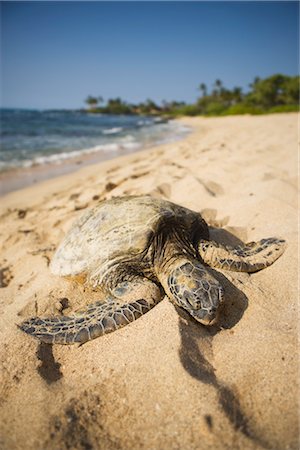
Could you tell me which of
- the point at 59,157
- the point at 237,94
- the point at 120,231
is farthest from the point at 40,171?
the point at 237,94

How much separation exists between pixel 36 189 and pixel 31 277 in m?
3.85

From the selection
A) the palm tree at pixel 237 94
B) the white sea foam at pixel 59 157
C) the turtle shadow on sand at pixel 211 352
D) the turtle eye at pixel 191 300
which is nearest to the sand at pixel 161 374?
the turtle shadow on sand at pixel 211 352

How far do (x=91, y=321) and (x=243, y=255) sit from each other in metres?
1.50

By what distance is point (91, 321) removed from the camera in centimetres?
198

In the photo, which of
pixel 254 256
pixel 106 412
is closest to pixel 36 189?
pixel 254 256

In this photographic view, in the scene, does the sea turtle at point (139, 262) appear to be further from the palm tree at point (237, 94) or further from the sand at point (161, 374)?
the palm tree at point (237, 94)

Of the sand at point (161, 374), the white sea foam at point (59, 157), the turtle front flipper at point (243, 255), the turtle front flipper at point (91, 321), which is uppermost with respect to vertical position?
the white sea foam at point (59, 157)

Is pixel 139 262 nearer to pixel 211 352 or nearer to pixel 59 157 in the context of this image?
pixel 211 352

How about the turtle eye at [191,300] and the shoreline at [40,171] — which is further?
the shoreline at [40,171]

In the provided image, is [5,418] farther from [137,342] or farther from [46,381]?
[137,342]

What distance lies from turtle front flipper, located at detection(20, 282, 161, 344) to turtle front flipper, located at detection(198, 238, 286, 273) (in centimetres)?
67

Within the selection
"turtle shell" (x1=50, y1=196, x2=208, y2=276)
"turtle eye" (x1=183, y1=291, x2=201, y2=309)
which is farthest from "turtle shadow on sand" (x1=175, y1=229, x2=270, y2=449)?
"turtle shell" (x1=50, y1=196, x2=208, y2=276)

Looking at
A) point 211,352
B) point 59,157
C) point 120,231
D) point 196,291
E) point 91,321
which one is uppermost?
point 59,157

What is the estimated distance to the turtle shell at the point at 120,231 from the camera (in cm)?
242
